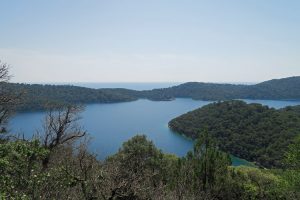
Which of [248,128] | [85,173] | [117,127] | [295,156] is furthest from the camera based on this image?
[117,127]

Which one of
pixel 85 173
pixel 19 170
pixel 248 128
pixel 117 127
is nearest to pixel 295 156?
pixel 85 173

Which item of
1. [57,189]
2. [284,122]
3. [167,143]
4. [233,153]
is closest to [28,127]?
[167,143]

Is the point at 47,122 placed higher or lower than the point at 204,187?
higher

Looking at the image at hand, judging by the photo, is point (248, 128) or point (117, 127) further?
point (117, 127)

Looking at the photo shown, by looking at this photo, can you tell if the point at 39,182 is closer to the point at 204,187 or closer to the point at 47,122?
the point at 47,122

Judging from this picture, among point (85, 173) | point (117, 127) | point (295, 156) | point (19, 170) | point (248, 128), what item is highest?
point (19, 170)

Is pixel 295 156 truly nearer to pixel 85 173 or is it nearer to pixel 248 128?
pixel 85 173

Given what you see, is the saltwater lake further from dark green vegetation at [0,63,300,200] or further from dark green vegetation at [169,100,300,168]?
dark green vegetation at [0,63,300,200]

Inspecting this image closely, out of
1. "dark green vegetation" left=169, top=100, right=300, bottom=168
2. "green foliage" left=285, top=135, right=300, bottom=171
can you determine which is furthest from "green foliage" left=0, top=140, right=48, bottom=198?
"dark green vegetation" left=169, top=100, right=300, bottom=168
